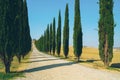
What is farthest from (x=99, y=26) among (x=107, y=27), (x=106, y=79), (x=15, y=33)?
(x=106, y=79)

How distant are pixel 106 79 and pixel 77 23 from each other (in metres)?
24.3

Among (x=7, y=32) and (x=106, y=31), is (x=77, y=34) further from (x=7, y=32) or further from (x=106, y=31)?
(x=7, y=32)

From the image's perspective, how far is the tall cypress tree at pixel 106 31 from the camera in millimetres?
26547

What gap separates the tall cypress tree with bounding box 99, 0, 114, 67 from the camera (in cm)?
2655

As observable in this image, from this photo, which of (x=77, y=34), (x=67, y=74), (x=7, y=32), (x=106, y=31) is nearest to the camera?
(x=67, y=74)

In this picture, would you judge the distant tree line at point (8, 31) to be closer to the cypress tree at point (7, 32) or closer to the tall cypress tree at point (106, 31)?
the cypress tree at point (7, 32)

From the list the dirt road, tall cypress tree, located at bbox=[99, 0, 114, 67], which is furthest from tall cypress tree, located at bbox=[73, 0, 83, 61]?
the dirt road

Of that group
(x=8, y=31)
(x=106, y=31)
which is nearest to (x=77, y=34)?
(x=106, y=31)

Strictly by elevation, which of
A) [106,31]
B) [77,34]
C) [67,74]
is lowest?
[67,74]

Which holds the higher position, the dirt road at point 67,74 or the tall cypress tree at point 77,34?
the tall cypress tree at point 77,34

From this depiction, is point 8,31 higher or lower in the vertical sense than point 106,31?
lower

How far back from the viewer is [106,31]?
2681 cm

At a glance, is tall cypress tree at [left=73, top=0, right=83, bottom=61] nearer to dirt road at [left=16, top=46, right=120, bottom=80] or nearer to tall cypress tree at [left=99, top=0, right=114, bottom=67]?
tall cypress tree at [left=99, top=0, right=114, bottom=67]

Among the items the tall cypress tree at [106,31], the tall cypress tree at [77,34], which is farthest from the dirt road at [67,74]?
the tall cypress tree at [77,34]
